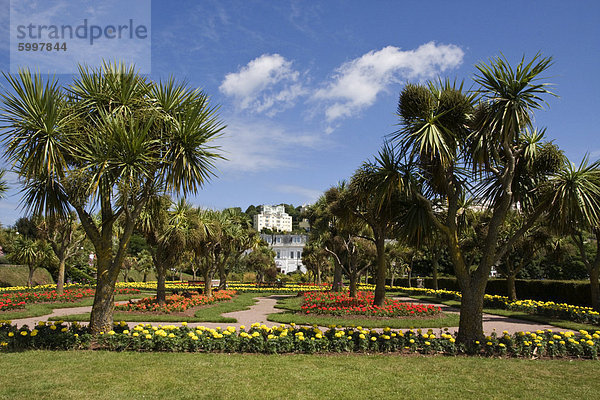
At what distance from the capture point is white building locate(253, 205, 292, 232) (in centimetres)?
18006

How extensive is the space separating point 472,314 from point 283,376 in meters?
4.93

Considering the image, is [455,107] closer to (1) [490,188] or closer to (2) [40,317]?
A: (1) [490,188]

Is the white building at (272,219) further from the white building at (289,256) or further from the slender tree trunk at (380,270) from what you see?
the slender tree trunk at (380,270)

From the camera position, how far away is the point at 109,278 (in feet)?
30.8

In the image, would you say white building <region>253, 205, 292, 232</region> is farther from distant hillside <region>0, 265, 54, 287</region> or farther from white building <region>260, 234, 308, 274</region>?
distant hillside <region>0, 265, 54, 287</region>

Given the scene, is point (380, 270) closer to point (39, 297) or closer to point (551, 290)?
point (551, 290)

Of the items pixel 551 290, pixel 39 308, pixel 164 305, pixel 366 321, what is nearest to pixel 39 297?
pixel 39 308

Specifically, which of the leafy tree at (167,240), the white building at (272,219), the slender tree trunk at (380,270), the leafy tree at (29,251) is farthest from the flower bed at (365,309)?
the white building at (272,219)

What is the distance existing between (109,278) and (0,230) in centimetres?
3383

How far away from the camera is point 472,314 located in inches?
362

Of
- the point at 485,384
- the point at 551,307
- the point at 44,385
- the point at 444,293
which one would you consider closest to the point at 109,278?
the point at 44,385

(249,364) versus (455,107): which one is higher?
(455,107)

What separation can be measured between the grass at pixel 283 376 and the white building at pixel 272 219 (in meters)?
169

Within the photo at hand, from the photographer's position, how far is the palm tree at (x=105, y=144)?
8117mm
